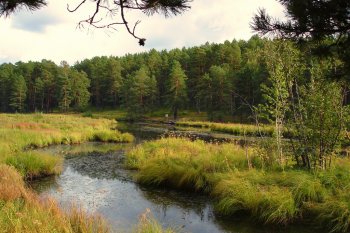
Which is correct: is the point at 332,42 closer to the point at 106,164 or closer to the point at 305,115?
the point at 305,115

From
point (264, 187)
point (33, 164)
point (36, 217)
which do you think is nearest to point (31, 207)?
point (36, 217)

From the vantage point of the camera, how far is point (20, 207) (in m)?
9.67

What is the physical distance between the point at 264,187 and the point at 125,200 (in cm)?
495

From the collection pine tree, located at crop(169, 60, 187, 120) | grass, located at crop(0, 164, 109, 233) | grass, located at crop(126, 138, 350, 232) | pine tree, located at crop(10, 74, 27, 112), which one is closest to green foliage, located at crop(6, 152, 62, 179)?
grass, located at crop(126, 138, 350, 232)

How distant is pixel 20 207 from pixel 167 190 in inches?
260

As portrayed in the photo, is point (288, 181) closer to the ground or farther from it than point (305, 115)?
closer to the ground

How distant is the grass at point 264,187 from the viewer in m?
10.9

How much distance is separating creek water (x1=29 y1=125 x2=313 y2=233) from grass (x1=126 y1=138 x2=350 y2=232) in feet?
1.54

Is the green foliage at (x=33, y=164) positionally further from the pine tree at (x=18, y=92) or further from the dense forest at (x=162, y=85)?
the pine tree at (x=18, y=92)

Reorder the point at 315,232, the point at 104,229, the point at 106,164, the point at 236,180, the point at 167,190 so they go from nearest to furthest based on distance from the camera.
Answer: the point at 104,229 < the point at 315,232 < the point at 236,180 < the point at 167,190 < the point at 106,164

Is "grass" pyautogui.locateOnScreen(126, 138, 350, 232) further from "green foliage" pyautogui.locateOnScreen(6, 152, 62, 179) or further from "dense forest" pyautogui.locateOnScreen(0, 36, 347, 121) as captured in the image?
"dense forest" pyautogui.locateOnScreen(0, 36, 347, 121)

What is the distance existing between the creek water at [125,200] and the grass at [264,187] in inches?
18.5

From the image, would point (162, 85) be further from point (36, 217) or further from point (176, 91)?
point (36, 217)

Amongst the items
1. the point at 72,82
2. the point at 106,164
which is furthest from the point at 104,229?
the point at 72,82
